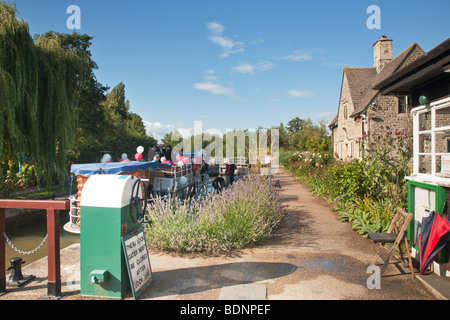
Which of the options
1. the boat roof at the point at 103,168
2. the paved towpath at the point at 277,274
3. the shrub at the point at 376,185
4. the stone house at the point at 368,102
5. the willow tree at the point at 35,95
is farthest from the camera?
the stone house at the point at 368,102

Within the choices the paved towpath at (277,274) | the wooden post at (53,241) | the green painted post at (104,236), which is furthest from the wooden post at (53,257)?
the green painted post at (104,236)

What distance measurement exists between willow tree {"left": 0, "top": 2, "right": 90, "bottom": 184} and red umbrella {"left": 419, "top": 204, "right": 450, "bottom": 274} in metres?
12.6

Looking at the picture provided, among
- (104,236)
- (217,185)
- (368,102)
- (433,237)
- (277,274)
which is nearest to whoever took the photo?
(104,236)

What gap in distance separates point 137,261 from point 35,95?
35.7ft

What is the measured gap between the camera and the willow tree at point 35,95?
37.4 feet

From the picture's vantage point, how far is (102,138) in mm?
26719

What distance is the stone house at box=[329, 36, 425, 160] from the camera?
19.6 meters

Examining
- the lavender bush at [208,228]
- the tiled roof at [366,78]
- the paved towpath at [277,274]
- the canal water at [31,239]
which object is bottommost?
the canal water at [31,239]

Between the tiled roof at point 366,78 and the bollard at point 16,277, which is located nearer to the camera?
the bollard at point 16,277

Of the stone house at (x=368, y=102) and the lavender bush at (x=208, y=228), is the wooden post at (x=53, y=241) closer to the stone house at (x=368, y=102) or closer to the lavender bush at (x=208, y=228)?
the lavender bush at (x=208, y=228)

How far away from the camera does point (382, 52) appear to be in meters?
23.3

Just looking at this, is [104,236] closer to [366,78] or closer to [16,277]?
[16,277]

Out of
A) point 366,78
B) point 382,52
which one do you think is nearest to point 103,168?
point 366,78

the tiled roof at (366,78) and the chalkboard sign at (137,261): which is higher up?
the tiled roof at (366,78)
